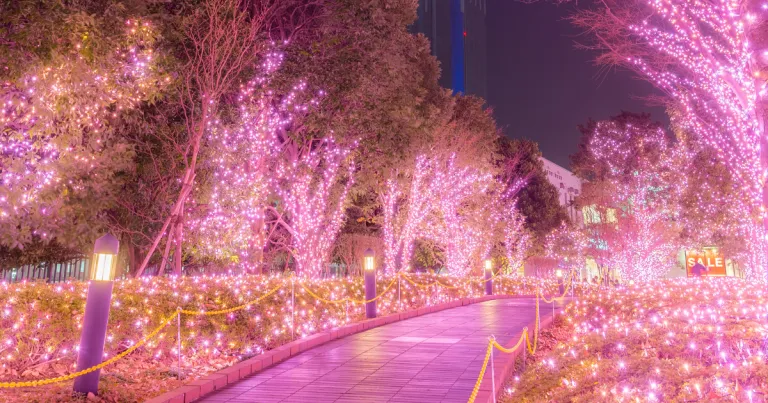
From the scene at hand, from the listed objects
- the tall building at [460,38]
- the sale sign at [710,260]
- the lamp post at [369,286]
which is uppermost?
the tall building at [460,38]

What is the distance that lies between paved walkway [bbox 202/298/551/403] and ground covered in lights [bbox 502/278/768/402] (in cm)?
73

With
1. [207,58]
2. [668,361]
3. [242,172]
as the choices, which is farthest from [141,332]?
[242,172]

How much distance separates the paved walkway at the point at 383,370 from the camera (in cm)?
574

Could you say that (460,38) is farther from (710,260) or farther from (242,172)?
(242,172)

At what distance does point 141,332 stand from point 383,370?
2895 millimetres

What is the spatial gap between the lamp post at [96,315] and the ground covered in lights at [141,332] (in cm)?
19

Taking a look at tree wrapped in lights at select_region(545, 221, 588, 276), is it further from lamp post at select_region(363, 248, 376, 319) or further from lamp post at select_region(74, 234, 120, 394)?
lamp post at select_region(74, 234, 120, 394)

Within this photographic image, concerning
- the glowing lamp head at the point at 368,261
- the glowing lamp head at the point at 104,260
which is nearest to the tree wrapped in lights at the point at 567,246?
the glowing lamp head at the point at 368,261

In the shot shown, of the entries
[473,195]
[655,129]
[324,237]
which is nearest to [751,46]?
[324,237]

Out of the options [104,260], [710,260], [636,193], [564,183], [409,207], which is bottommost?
[104,260]

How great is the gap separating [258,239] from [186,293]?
8.45 meters

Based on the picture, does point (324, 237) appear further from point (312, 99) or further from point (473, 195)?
point (473, 195)

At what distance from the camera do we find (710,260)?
2922cm

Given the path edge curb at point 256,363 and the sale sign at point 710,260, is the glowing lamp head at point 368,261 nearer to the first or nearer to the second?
the path edge curb at point 256,363
